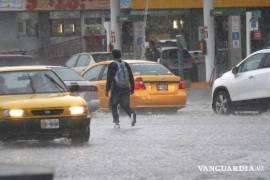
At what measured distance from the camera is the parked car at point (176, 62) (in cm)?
3294

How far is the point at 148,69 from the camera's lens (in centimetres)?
2039

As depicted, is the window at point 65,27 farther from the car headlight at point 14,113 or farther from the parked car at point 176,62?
the car headlight at point 14,113

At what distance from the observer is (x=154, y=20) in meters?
47.7

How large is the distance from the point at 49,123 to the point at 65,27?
34784 mm

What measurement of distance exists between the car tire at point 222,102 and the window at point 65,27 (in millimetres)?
27323

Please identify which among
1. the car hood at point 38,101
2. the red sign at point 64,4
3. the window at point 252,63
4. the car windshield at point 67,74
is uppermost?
the red sign at point 64,4

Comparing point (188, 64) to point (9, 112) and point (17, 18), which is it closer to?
point (17, 18)

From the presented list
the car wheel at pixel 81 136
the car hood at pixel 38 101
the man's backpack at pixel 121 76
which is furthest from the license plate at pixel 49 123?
the man's backpack at pixel 121 76

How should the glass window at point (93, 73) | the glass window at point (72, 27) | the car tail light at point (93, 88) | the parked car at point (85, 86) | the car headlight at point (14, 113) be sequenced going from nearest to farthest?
the car headlight at point (14, 113), the parked car at point (85, 86), the car tail light at point (93, 88), the glass window at point (93, 73), the glass window at point (72, 27)

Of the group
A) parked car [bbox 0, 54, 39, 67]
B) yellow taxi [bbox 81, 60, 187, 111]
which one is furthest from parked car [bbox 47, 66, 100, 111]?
parked car [bbox 0, 54, 39, 67]

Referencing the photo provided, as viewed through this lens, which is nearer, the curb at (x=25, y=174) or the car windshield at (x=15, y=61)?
the curb at (x=25, y=174)

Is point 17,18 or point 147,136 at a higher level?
point 17,18

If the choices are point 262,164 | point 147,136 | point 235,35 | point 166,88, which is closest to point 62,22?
point 235,35

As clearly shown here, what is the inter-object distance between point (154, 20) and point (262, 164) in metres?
38.4
